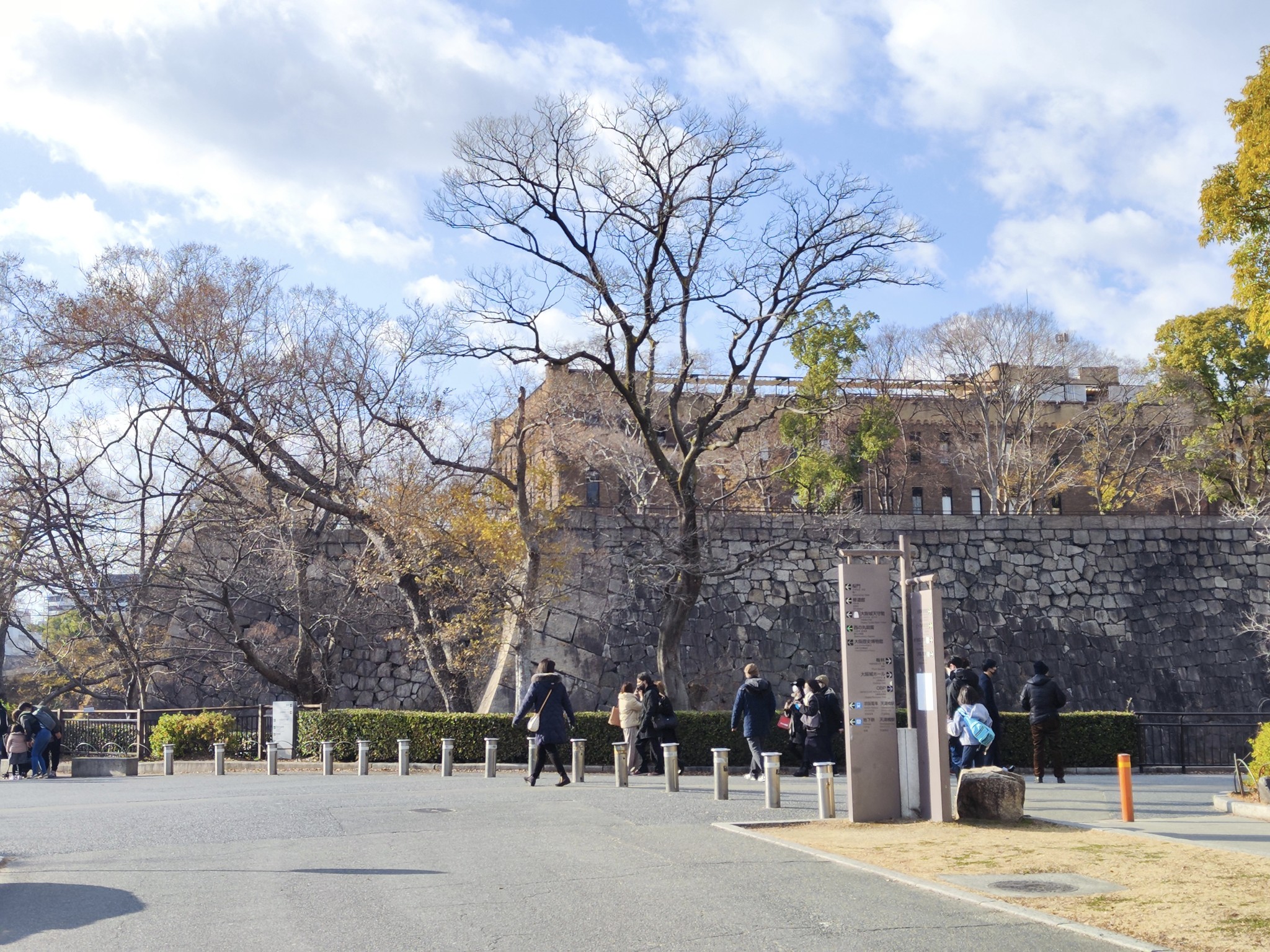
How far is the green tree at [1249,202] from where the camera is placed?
45.6 ft

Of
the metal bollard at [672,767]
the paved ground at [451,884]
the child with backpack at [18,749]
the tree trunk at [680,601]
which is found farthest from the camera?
the tree trunk at [680,601]

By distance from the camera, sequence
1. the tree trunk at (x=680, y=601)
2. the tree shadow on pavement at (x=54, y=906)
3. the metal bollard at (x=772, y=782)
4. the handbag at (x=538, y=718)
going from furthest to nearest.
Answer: the tree trunk at (x=680, y=601) → the handbag at (x=538, y=718) → the metal bollard at (x=772, y=782) → the tree shadow on pavement at (x=54, y=906)

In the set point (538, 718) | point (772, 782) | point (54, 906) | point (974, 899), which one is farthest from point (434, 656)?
point (974, 899)

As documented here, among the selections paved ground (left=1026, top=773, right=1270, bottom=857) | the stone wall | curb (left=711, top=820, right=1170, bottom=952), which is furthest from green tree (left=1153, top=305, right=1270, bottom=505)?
curb (left=711, top=820, right=1170, bottom=952)

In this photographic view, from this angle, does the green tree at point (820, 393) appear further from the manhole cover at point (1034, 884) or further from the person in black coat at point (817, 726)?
the manhole cover at point (1034, 884)

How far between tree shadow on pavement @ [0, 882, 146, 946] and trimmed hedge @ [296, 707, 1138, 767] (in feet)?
38.3

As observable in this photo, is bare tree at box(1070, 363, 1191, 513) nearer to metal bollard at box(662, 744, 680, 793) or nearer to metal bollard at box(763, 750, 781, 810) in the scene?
metal bollard at box(662, 744, 680, 793)

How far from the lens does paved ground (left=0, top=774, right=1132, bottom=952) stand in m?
6.23

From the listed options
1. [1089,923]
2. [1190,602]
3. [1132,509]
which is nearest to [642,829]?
[1089,923]

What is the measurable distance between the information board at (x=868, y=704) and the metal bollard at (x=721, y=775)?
2.33 metres

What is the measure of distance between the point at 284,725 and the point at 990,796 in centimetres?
1473

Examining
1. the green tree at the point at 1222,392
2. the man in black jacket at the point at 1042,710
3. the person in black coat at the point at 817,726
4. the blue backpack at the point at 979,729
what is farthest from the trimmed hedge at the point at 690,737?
the green tree at the point at 1222,392

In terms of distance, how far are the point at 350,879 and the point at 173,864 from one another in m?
1.75

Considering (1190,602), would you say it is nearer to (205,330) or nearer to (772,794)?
(772,794)
